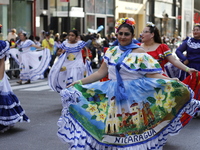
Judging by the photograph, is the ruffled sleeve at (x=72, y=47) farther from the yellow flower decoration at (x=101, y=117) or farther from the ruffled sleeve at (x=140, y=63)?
the yellow flower decoration at (x=101, y=117)

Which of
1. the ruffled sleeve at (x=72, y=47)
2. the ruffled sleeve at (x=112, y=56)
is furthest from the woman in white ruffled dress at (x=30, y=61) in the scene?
the ruffled sleeve at (x=112, y=56)

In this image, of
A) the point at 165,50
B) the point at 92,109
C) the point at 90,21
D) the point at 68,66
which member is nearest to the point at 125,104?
the point at 92,109

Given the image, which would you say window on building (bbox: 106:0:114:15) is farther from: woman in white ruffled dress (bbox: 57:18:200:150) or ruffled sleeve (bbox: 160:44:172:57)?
woman in white ruffled dress (bbox: 57:18:200:150)

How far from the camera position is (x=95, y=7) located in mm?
40344

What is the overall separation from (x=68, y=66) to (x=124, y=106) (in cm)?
531

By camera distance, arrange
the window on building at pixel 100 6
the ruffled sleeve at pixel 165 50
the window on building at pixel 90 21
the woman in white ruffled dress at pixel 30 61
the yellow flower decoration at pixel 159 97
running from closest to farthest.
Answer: the yellow flower decoration at pixel 159 97 < the ruffled sleeve at pixel 165 50 < the woman in white ruffled dress at pixel 30 61 < the window on building at pixel 90 21 < the window on building at pixel 100 6

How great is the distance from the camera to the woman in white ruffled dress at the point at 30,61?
15.8 metres

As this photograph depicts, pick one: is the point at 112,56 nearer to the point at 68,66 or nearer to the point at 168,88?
the point at 168,88

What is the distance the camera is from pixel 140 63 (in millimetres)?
5367

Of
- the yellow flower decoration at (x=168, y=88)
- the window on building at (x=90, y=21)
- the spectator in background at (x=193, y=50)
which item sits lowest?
the yellow flower decoration at (x=168, y=88)

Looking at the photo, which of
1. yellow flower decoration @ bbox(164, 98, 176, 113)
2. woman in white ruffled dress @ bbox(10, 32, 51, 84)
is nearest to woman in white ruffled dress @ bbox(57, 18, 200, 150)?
yellow flower decoration @ bbox(164, 98, 176, 113)

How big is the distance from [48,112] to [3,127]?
216cm

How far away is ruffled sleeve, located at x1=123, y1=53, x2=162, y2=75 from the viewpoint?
5.32 metres

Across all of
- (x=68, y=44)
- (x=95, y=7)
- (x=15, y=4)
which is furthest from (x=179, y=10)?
(x=68, y=44)
